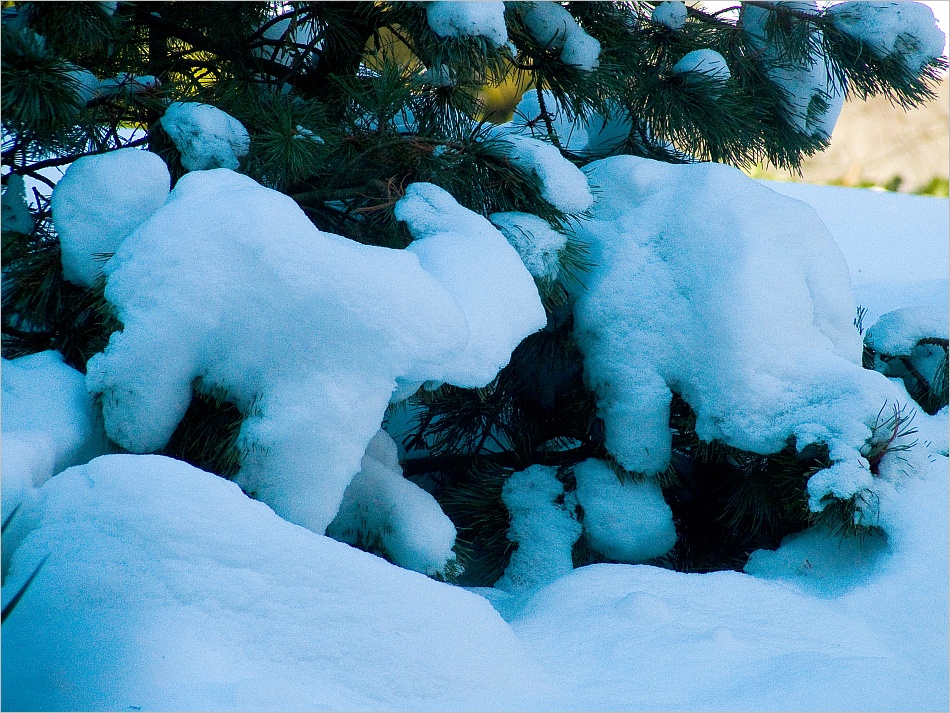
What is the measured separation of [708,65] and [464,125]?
1.59 feet

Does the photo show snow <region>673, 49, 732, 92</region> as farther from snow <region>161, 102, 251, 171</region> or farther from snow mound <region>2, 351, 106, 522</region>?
snow mound <region>2, 351, 106, 522</region>

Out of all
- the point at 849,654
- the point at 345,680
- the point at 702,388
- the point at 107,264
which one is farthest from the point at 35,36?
the point at 849,654

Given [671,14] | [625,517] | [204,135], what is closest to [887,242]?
[671,14]

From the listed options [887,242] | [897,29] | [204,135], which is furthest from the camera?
[887,242]

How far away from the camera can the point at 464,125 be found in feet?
4.87

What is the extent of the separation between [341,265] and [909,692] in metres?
0.81

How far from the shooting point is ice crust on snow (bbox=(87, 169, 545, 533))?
1003mm

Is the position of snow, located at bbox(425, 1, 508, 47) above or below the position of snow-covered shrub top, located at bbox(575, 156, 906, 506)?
above

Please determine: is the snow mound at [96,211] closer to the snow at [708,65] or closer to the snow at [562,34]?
the snow at [562,34]

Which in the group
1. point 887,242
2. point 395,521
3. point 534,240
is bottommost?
point 887,242

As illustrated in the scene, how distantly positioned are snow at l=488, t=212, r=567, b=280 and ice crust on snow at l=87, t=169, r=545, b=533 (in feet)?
0.87

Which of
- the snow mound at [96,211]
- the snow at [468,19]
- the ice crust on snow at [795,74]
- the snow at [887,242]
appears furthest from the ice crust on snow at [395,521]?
the snow at [887,242]

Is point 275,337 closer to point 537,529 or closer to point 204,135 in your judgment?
point 204,135

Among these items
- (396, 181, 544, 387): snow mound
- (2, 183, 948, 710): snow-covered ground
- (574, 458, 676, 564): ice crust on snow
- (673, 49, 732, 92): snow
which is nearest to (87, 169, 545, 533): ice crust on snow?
(396, 181, 544, 387): snow mound
